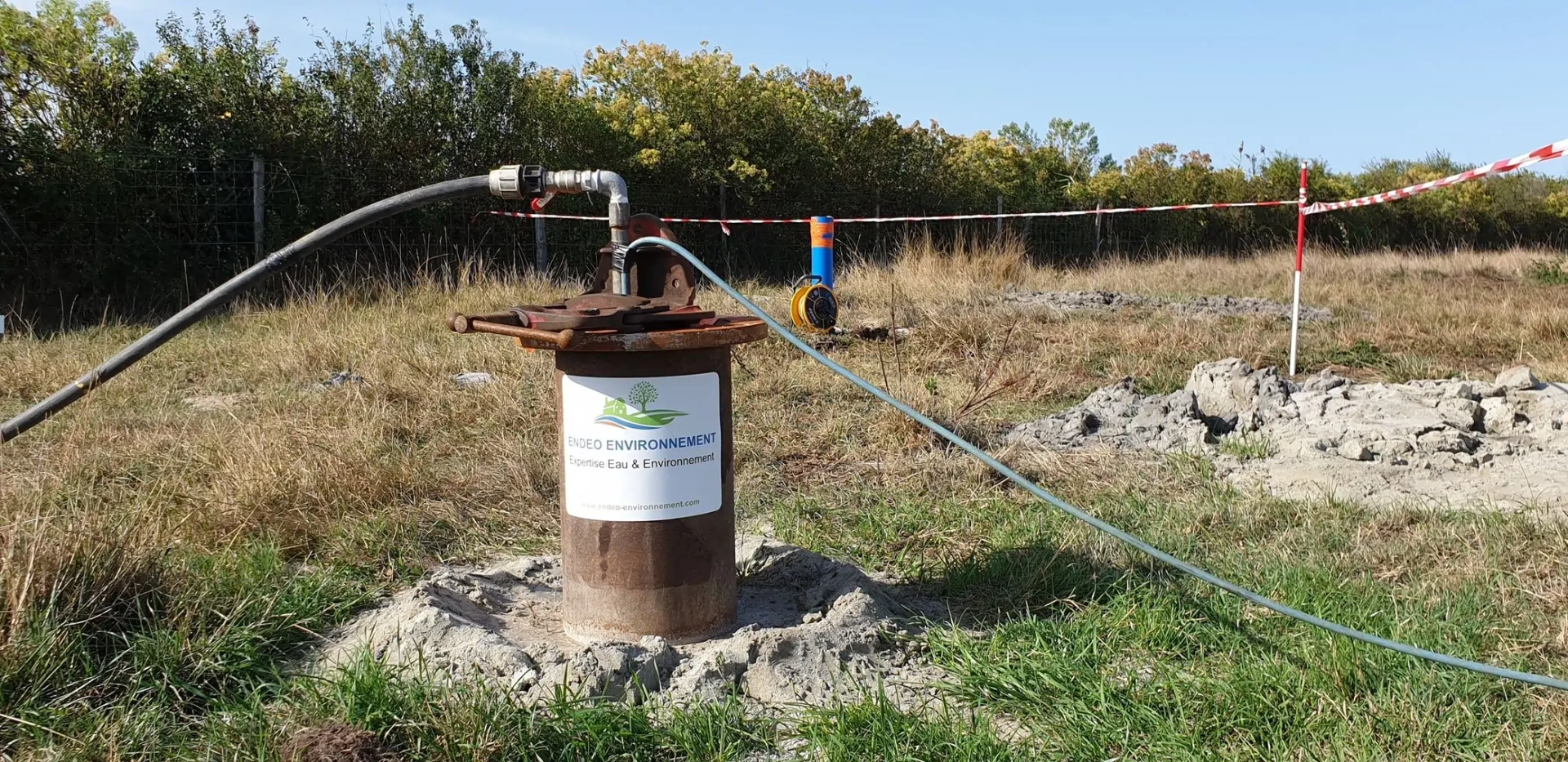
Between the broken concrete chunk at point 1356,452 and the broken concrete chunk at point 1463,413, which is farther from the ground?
the broken concrete chunk at point 1463,413

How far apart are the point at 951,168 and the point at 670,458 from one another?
18.6 meters

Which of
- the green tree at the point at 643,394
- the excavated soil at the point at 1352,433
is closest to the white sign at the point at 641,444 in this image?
the green tree at the point at 643,394

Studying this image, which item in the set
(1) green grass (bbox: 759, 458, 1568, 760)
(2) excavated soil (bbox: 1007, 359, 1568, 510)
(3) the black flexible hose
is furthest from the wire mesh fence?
(1) green grass (bbox: 759, 458, 1568, 760)

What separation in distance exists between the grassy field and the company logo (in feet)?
2.34

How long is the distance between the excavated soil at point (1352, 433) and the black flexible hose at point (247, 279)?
3299mm

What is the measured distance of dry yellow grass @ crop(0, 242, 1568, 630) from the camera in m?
3.96

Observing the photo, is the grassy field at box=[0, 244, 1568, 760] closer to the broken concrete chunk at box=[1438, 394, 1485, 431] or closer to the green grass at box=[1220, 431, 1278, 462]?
the green grass at box=[1220, 431, 1278, 462]

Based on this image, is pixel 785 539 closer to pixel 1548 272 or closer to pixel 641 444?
pixel 641 444

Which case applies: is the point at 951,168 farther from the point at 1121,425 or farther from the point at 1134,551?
the point at 1134,551

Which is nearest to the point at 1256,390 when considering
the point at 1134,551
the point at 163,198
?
the point at 1134,551

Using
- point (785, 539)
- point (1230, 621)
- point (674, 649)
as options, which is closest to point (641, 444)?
point (674, 649)

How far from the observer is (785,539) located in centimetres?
414

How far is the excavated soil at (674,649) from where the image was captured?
110 inches

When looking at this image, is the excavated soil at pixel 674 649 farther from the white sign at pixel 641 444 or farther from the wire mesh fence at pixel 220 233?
the wire mesh fence at pixel 220 233
